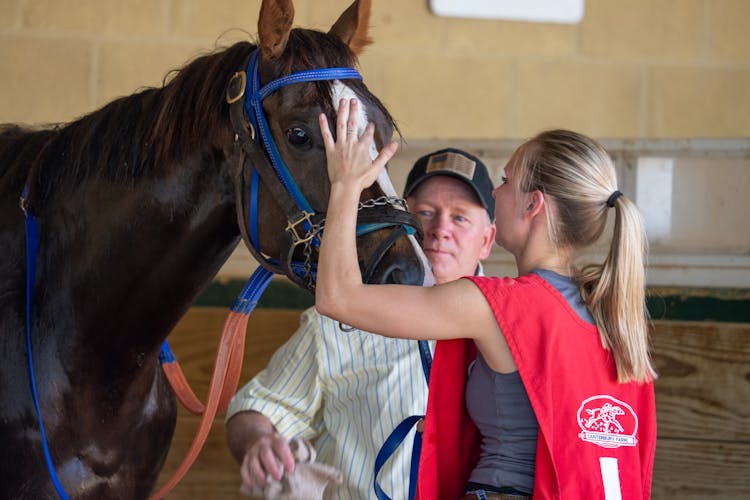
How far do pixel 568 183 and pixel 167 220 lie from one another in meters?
0.72

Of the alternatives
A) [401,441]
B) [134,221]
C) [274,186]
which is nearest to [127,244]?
[134,221]

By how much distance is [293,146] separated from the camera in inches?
58.2

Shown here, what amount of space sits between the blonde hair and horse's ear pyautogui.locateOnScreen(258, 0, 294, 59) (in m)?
0.46

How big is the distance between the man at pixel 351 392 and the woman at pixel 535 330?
0.31 meters

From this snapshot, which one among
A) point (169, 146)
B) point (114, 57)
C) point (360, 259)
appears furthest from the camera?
point (114, 57)

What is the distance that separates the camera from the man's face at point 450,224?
1.93m

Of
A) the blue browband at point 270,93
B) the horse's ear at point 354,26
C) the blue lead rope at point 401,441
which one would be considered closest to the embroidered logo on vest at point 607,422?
the blue lead rope at point 401,441

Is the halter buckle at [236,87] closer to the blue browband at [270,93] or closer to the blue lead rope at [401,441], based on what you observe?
the blue browband at [270,93]

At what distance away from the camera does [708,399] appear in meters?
2.44

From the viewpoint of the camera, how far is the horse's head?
4.67 feet

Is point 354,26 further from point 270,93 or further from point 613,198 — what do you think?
point 613,198

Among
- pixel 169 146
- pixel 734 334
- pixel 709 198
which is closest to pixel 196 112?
pixel 169 146

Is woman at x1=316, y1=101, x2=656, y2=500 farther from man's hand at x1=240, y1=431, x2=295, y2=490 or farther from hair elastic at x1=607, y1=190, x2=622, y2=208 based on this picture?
man's hand at x1=240, y1=431, x2=295, y2=490

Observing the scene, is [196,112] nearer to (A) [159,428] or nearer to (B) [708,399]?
(A) [159,428]
